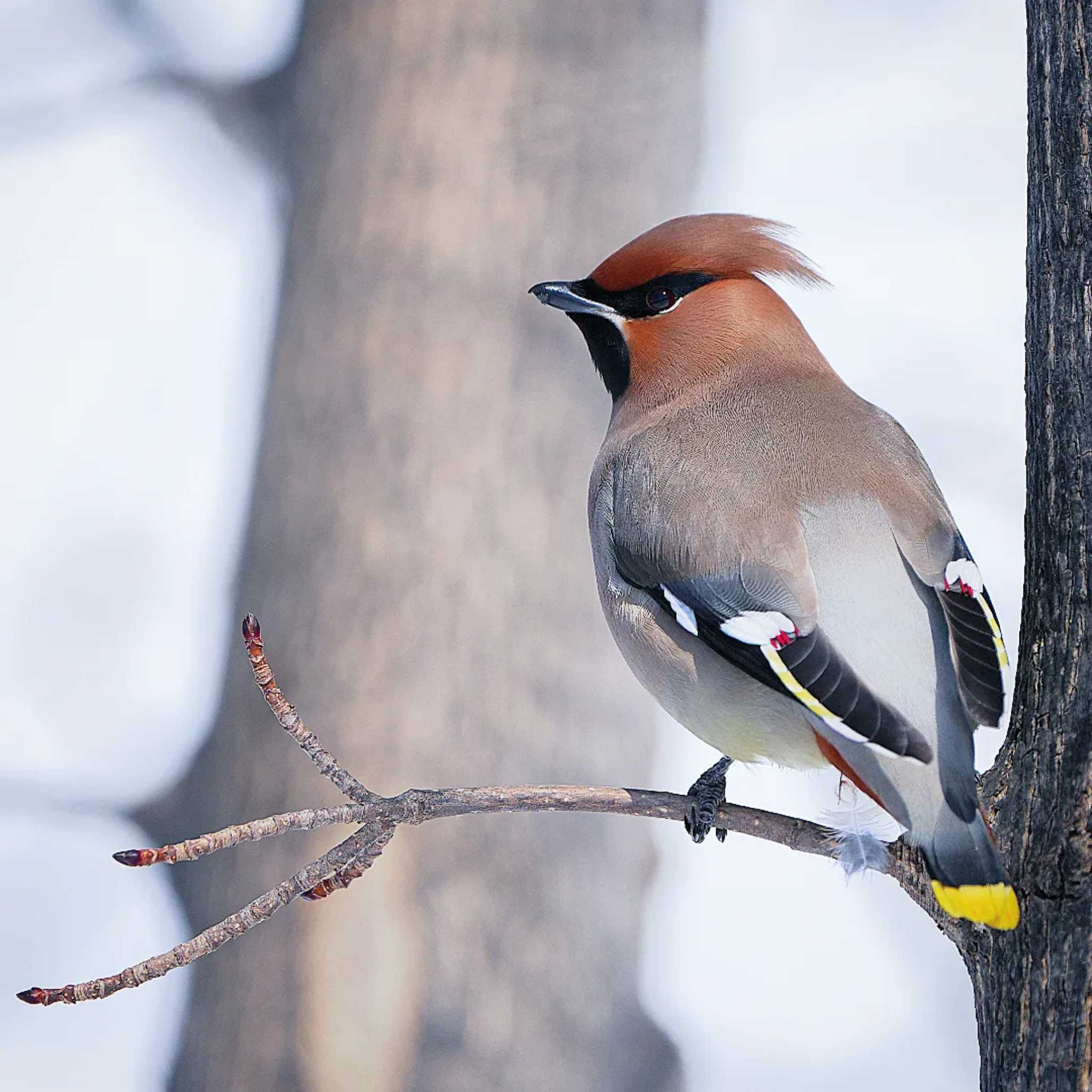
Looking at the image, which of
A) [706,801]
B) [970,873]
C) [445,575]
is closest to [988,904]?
[970,873]

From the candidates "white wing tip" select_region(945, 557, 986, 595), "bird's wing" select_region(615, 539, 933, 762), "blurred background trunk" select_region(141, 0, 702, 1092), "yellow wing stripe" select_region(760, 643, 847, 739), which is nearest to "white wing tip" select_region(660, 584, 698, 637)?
"bird's wing" select_region(615, 539, 933, 762)

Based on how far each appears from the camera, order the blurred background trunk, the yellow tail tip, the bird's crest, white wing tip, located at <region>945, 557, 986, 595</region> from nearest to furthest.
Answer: the yellow tail tip < white wing tip, located at <region>945, 557, 986, 595</region> < the bird's crest < the blurred background trunk

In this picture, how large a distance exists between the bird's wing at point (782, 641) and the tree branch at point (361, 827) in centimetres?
16

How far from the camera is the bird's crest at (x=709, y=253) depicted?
173 centimetres

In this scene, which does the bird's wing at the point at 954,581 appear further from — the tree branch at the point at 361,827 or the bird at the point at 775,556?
the tree branch at the point at 361,827

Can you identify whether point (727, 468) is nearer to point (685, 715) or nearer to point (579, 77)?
point (685, 715)

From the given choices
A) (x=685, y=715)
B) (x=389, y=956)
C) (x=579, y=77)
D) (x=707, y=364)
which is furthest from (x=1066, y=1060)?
(x=579, y=77)

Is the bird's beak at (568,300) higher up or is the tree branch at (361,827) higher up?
the bird's beak at (568,300)

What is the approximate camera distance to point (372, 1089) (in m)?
2.25

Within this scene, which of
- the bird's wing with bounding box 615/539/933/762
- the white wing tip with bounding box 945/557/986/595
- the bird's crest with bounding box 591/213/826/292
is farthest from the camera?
the bird's crest with bounding box 591/213/826/292

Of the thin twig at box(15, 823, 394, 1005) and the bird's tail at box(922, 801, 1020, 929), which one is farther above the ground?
the bird's tail at box(922, 801, 1020, 929)

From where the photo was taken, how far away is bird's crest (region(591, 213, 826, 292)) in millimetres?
1729

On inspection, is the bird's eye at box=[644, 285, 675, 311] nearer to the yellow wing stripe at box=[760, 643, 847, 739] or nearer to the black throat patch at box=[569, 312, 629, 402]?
the black throat patch at box=[569, 312, 629, 402]

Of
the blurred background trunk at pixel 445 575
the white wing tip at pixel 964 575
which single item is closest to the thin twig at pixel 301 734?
the white wing tip at pixel 964 575
